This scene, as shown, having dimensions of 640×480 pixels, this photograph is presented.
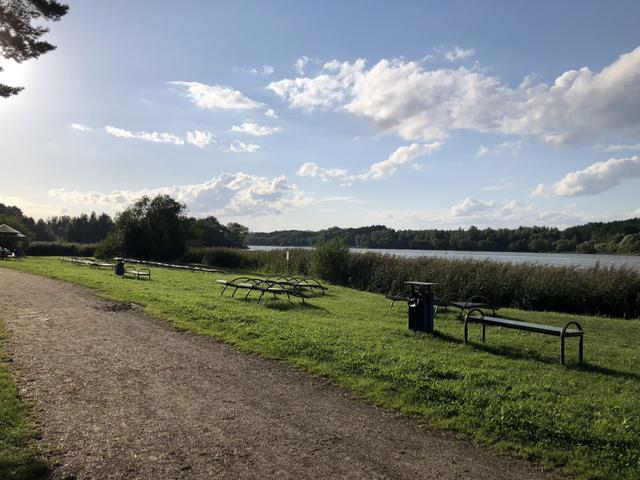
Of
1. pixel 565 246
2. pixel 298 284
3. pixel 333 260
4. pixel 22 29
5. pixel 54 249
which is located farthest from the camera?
pixel 54 249

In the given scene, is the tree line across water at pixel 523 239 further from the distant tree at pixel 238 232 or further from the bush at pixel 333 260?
the distant tree at pixel 238 232

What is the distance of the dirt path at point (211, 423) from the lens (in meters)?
3.59

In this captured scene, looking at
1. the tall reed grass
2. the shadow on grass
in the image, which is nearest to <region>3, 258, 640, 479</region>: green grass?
the shadow on grass

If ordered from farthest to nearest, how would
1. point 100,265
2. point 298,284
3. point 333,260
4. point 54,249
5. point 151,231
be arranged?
point 54,249 < point 151,231 < point 100,265 < point 333,260 < point 298,284

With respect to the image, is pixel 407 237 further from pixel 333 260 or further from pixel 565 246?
Answer: pixel 333 260

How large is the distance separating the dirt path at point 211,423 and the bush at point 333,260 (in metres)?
14.7

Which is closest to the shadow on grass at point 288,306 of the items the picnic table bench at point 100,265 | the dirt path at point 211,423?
the dirt path at point 211,423

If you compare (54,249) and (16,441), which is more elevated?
(54,249)

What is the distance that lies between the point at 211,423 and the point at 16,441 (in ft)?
4.99

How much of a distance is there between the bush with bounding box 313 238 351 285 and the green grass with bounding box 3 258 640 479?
10014 mm

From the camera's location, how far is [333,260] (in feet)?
73.0

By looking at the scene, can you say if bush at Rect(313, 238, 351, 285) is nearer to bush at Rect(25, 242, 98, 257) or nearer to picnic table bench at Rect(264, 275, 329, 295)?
picnic table bench at Rect(264, 275, 329, 295)

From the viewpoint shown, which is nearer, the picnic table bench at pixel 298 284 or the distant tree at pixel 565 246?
the picnic table bench at pixel 298 284

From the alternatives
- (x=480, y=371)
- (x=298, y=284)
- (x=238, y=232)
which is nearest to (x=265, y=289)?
(x=298, y=284)
